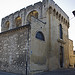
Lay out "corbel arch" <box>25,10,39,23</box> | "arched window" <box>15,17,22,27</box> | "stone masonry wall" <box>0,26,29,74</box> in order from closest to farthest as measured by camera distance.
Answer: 1. "stone masonry wall" <box>0,26,29,74</box>
2. "corbel arch" <box>25,10,39,23</box>
3. "arched window" <box>15,17,22,27</box>

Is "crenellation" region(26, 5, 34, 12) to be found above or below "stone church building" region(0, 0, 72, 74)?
above

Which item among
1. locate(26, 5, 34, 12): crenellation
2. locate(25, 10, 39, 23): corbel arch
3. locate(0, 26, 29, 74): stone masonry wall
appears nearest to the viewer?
locate(0, 26, 29, 74): stone masonry wall

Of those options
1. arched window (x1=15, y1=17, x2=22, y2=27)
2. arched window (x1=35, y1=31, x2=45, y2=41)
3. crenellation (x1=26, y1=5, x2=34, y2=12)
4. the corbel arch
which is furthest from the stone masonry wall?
crenellation (x1=26, y1=5, x2=34, y2=12)

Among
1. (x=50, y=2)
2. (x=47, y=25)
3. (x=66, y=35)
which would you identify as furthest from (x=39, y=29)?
(x=66, y=35)

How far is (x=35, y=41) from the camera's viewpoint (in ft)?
45.8

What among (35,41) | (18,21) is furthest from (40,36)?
(18,21)

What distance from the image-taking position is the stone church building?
44.3ft

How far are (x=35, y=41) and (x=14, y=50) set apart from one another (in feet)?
10.6

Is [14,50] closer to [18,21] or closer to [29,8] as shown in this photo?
[29,8]

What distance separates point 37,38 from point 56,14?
309 inches

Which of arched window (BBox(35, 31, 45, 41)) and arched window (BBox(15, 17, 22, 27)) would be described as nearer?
arched window (BBox(35, 31, 45, 41))

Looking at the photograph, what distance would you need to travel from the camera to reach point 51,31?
1809cm

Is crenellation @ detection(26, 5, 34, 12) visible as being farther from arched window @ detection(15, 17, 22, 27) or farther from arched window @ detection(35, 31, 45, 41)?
arched window @ detection(35, 31, 45, 41)

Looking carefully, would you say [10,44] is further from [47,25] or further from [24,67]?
[47,25]
